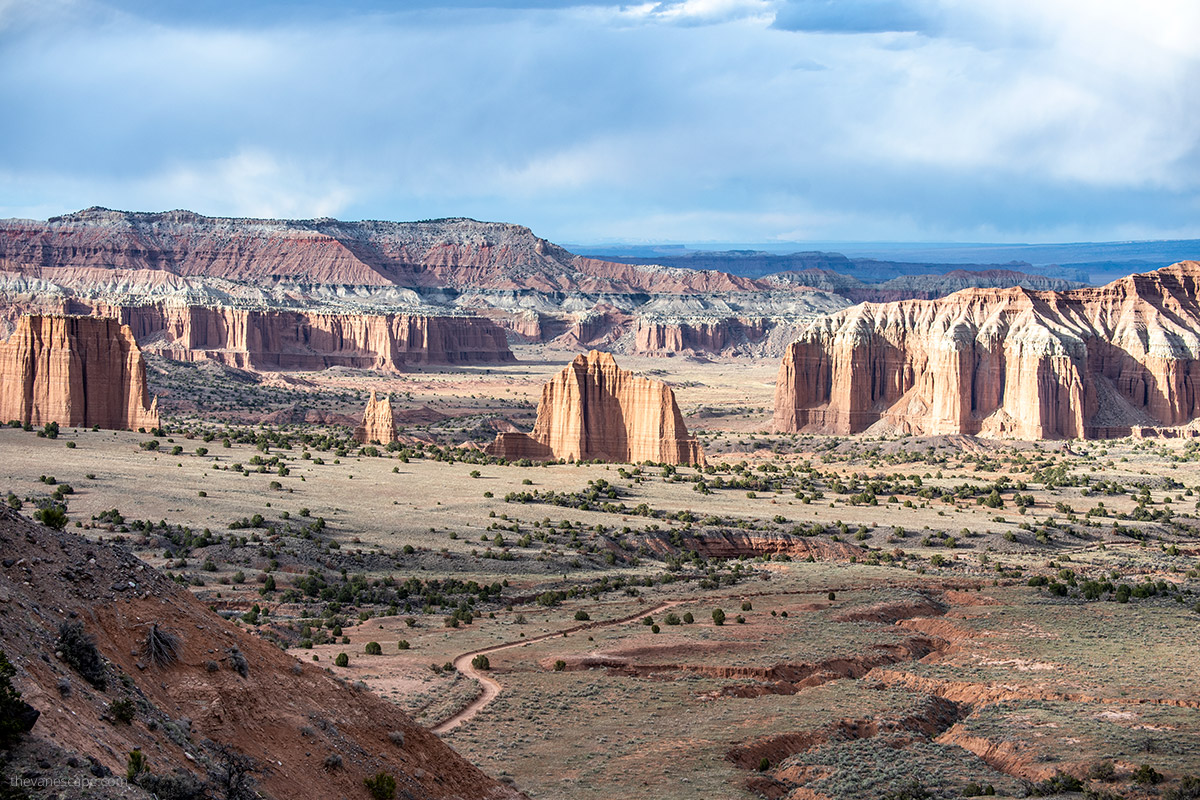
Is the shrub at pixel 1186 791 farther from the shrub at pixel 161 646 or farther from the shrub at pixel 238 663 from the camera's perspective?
the shrub at pixel 161 646

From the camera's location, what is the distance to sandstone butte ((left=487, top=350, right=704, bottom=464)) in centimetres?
8506

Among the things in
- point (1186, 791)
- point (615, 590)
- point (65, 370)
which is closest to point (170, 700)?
point (1186, 791)

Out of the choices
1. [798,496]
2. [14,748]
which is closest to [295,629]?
[14,748]

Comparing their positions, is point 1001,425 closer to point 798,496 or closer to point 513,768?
point 798,496

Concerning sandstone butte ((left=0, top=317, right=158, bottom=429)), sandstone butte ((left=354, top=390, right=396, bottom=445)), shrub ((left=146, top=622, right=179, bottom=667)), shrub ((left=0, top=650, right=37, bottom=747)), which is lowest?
sandstone butte ((left=354, top=390, right=396, bottom=445))

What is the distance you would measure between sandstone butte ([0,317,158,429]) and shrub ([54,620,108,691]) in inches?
2578

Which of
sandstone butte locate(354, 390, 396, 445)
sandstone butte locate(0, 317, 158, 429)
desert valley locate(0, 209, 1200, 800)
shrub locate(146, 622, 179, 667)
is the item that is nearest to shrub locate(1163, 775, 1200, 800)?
desert valley locate(0, 209, 1200, 800)

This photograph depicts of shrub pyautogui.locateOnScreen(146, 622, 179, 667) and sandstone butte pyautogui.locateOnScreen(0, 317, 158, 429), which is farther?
sandstone butte pyautogui.locateOnScreen(0, 317, 158, 429)

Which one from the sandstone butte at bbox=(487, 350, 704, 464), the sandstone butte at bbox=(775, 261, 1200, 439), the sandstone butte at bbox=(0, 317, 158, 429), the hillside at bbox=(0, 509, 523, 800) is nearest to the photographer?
the hillside at bbox=(0, 509, 523, 800)

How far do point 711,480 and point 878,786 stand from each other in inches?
2174

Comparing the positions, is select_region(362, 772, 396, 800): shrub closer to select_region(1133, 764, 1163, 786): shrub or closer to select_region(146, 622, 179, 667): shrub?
select_region(146, 622, 179, 667): shrub

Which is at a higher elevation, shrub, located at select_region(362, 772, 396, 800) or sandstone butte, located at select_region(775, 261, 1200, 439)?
sandstone butte, located at select_region(775, 261, 1200, 439)

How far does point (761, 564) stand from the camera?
2195 inches

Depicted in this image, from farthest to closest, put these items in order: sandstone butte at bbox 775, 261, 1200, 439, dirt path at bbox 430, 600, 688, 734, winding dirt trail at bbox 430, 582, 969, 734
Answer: sandstone butte at bbox 775, 261, 1200, 439
winding dirt trail at bbox 430, 582, 969, 734
dirt path at bbox 430, 600, 688, 734
